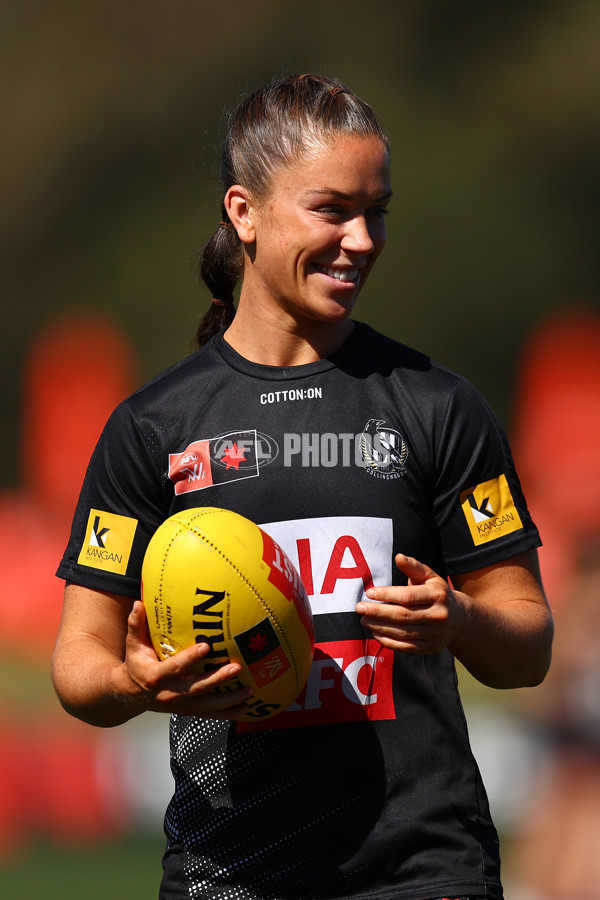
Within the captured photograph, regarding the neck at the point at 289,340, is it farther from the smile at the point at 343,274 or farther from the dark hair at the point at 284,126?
the dark hair at the point at 284,126

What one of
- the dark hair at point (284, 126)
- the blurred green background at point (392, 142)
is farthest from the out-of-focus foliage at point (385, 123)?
the dark hair at point (284, 126)

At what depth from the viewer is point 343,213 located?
2.21m

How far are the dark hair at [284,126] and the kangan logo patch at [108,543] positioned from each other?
644 millimetres

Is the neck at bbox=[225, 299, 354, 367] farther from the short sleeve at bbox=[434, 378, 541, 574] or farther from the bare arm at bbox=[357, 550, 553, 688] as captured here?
the bare arm at bbox=[357, 550, 553, 688]

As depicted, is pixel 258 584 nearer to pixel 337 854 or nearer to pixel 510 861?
pixel 337 854

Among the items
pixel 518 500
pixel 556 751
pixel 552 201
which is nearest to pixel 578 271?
pixel 552 201

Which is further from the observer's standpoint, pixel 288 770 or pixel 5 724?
pixel 5 724

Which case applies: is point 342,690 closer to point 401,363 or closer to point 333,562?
point 333,562

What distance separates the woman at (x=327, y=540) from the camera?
2107 mm

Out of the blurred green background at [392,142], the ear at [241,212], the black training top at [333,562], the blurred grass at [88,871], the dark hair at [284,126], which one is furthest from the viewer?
the blurred green background at [392,142]

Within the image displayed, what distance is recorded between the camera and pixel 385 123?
10820mm

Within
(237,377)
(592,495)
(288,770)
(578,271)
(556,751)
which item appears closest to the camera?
(288,770)

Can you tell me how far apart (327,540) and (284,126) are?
80 cm

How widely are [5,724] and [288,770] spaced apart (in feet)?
17.3
